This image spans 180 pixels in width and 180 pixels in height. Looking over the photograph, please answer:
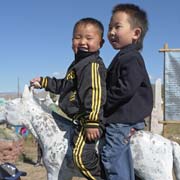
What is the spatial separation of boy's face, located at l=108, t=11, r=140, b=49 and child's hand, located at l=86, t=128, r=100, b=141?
650 mm

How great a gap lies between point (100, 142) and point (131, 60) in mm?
653

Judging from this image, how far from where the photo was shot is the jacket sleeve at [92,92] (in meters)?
3.01

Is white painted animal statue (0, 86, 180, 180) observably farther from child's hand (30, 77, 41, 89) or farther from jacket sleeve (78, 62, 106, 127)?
jacket sleeve (78, 62, 106, 127)

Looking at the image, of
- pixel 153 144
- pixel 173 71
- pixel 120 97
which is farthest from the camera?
pixel 173 71

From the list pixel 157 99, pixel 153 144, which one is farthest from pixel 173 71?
pixel 153 144

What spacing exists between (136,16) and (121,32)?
176mm

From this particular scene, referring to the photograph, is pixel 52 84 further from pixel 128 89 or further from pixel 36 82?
pixel 128 89

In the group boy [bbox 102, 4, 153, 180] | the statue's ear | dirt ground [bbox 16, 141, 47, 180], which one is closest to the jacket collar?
Result: boy [bbox 102, 4, 153, 180]

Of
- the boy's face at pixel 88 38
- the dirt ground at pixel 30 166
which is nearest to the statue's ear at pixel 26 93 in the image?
the boy's face at pixel 88 38

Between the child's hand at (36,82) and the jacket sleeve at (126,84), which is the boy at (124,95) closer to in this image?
the jacket sleeve at (126,84)

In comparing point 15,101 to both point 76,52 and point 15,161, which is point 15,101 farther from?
point 15,161

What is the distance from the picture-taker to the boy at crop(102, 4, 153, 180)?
120 inches

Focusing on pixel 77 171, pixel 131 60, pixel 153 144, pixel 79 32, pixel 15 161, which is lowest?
pixel 15 161

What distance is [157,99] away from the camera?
9.75 m
